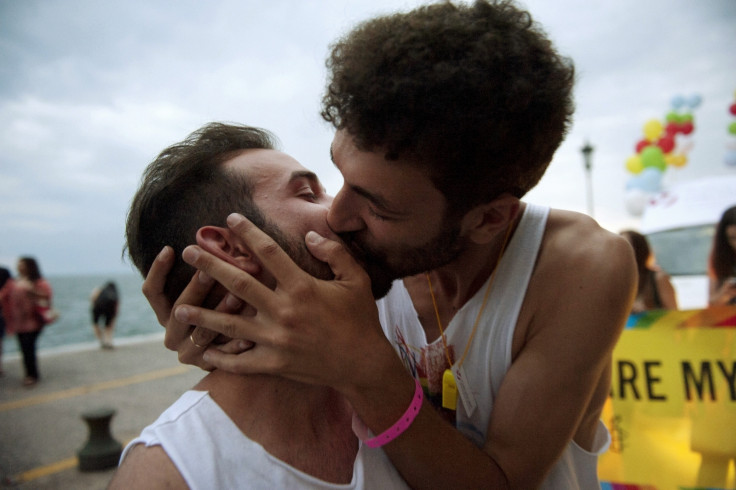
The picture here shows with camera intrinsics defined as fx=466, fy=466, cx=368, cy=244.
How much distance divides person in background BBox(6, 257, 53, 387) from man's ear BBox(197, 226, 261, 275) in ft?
26.2

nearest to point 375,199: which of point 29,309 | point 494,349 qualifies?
point 494,349

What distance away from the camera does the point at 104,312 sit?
39.0ft

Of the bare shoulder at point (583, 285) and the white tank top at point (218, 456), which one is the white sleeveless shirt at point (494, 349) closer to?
the bare shoulder at point (583, 285)

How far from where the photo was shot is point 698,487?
3.01 meters

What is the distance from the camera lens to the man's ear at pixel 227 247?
63.0 inches

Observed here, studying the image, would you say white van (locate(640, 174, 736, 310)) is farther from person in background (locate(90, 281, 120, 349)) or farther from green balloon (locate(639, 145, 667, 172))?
person in background (locate(90, 281, 120, 349))

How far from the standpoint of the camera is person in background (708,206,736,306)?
15.4ft

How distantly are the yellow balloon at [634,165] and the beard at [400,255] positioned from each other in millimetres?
10010

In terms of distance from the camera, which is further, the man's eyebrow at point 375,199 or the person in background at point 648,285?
the person in background at point 648,285

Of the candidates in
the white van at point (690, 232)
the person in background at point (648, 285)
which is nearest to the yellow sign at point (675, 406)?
the person in background at point (648, 285)

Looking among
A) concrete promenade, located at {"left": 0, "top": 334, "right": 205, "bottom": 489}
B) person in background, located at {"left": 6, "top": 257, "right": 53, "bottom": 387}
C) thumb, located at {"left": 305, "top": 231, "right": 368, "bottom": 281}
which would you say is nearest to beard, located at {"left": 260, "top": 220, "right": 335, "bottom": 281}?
thumb, located at {"left": 305, "top": 231, "right": 368, "bottom": 281}

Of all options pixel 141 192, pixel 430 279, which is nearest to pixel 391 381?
pixel 430 279

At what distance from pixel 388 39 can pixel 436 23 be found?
0.16 metres

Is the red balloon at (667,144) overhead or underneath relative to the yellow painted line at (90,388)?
overhead
